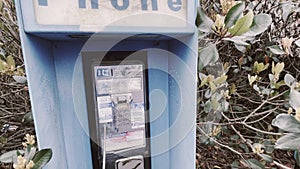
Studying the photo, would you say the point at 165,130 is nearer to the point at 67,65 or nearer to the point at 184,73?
the point at 184,73

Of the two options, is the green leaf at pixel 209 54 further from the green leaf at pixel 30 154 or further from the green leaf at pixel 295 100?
the green leaf at pixel 30 154

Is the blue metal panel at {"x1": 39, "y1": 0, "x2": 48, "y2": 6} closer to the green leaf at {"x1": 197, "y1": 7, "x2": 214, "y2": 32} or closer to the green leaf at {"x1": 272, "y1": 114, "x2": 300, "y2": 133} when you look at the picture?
the green leaf at {"x1": 197, "y1": 7, "x2": 214, "y2": 32}

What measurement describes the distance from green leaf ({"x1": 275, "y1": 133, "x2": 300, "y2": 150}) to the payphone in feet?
1.28

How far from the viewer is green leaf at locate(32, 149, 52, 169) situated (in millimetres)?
553

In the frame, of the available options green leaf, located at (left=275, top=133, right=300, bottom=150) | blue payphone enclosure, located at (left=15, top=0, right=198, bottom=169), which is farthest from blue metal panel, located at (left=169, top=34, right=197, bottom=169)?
green leaf, located at (left=275, top=133, right=300, bottom=150)

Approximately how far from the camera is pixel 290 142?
24.5 inches

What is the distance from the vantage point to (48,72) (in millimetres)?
629

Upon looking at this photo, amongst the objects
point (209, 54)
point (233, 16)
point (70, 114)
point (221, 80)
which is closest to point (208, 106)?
point (221, 80)

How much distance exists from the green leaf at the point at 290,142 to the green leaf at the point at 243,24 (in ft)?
1.07

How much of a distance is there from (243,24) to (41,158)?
23.5 inches

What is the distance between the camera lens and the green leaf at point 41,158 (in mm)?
553

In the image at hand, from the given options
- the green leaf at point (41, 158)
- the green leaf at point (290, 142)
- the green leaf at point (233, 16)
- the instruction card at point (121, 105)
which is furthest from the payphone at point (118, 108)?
the green leaf at point (290, 142)

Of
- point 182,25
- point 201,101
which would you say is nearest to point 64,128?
point 182,25

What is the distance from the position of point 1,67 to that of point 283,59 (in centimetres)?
142
